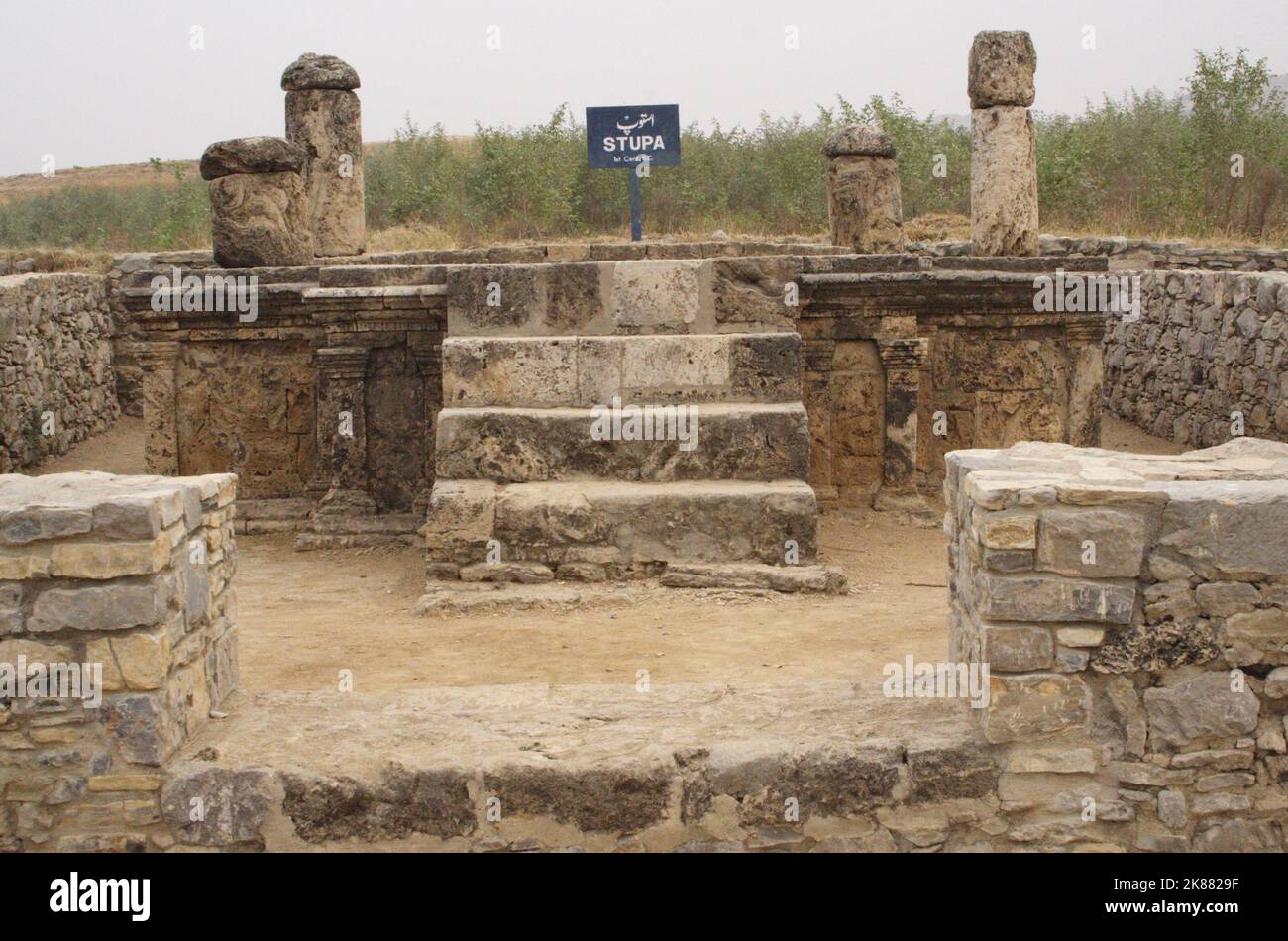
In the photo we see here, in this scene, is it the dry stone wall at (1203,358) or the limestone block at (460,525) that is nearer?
the limestone block at (460,525)

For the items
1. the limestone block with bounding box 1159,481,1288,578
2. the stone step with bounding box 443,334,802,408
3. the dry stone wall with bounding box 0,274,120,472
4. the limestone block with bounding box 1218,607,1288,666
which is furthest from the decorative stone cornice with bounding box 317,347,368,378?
the limestone block with bounding box 1218,607,1288,666

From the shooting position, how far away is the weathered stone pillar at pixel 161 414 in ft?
32.9

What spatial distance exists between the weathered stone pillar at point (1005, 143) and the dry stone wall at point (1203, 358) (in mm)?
2231

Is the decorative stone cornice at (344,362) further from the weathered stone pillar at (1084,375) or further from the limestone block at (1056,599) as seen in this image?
the limestone block at (1056,599)

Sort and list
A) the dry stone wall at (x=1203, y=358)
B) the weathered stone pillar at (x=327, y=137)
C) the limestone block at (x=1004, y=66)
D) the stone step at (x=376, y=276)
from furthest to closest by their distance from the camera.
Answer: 1. the weathered stone pillar at (x=327, y=137)
2. the dry stone wall at (x=1203, y=358)
3. the limestone block at (x=1004, y=66)
4. the stone step at (x=376, y=276)

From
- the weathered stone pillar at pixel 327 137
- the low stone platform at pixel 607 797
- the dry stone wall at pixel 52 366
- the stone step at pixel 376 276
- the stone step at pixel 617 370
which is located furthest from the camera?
the dry stone wall at pixel 52 366

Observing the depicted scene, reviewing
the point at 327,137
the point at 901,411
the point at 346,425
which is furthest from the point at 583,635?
the point at 327,137

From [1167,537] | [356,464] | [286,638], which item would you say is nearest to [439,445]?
[286,638]

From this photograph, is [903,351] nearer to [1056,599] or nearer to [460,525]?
[460,525]

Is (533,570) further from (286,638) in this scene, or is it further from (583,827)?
(583,827)

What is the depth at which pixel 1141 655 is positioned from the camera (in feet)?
13.4

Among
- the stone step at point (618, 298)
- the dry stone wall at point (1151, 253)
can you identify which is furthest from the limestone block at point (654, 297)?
the dry stone wall at point (1151, 253)

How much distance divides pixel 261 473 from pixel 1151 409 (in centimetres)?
906

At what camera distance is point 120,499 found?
403 cm
